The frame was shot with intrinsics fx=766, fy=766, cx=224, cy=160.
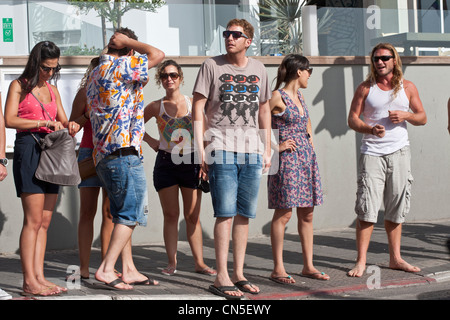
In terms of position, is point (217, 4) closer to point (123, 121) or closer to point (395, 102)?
point (395, 102)

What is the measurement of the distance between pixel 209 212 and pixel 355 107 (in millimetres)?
2805

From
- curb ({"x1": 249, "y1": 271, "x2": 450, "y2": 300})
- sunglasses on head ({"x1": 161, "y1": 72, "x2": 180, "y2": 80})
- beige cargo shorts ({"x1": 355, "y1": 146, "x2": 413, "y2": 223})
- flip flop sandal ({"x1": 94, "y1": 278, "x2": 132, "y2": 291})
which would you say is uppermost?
sunglasses on head ({"x1": 161, "y1": 72, "x2": 180, "y2": 80})

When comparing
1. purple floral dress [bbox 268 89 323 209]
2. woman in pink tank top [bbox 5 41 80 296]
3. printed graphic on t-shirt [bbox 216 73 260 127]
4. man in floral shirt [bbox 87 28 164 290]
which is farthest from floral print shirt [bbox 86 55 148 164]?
purple floral dress [bbox 268 89 323 209]

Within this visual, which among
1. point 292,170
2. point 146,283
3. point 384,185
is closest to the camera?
point 146,283

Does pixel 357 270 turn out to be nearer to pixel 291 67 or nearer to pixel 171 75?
pixel 291 67

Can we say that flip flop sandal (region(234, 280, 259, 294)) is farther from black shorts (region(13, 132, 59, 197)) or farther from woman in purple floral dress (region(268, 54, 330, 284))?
black shorts (region(13, 132, 59, 197))

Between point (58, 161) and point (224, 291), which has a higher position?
point (58, 161)

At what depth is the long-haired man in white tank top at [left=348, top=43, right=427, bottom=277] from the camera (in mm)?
7203

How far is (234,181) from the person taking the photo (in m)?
6.20

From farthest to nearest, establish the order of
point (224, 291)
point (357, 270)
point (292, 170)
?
point (357, 270) → point (292, 170) → point (224, 291)

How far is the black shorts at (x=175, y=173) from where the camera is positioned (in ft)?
23.6

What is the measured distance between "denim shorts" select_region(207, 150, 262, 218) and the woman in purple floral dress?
0.67 m

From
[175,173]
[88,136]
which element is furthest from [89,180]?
[175,173]

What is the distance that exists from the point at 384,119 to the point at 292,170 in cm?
106
